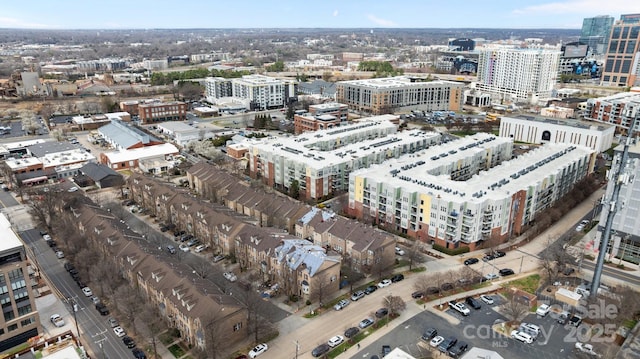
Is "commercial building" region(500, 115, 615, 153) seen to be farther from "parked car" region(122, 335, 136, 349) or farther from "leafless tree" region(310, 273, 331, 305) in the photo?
"parked car" region(122, 335, 136, 349)

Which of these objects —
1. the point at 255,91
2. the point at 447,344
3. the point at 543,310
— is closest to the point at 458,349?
the point at 447,344

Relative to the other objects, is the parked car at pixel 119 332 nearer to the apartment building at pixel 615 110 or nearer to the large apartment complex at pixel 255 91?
the large apartment complex at pixel 255 91

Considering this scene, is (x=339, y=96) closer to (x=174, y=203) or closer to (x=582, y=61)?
(x=174, y=203)

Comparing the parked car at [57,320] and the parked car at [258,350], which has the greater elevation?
the parked car at [258,350]

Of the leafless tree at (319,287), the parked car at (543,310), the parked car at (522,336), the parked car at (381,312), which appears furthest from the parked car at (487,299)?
the leafless tree at (319,287)

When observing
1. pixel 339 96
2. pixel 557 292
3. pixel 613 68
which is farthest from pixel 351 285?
pixel 613 68

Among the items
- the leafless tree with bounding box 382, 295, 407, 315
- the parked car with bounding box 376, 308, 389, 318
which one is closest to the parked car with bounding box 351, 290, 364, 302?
the parked car with bounding box 376, 308, 389, 318

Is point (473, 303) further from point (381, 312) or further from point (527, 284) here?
point (381, 312)
